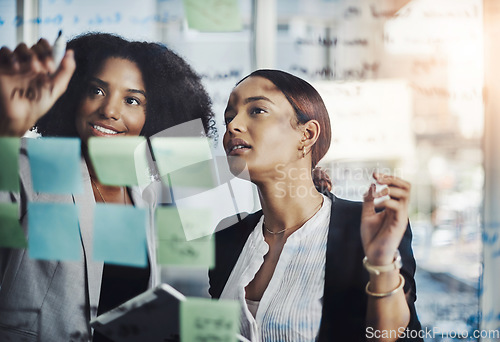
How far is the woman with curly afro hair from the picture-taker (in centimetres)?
125

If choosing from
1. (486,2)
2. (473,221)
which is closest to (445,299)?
(473,221)

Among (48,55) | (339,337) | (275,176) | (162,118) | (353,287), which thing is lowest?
(339,337)

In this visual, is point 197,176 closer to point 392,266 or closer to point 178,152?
point 178,152

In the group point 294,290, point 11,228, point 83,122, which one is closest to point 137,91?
point 83,122

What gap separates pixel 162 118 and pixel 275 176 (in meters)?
0.36

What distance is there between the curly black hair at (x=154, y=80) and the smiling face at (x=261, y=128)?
0.25ft

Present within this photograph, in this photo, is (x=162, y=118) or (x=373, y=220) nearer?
(x=373, y=220)

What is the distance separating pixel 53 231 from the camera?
4.29 ft

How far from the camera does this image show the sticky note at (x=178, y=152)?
124cm

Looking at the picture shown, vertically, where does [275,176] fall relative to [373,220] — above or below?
above

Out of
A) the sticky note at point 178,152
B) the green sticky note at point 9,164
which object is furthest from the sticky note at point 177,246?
the green sticky note at point 9,164

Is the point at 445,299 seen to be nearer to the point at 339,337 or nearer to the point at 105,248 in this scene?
the point at 339,337

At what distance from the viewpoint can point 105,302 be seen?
1.29 metres

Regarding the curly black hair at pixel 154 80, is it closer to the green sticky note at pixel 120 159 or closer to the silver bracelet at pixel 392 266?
the green sticky note at pixel 120 159
